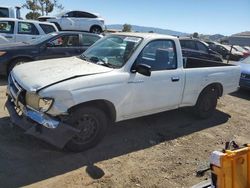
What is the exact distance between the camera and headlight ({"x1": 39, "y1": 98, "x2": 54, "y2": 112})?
435 centimetres

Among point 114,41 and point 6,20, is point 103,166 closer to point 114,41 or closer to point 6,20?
point 114,41

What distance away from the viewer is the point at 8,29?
12383mm

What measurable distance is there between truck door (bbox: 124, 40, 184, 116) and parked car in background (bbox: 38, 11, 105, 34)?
15.4 meters

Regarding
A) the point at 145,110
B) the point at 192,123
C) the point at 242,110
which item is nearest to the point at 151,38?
the point at 145,110

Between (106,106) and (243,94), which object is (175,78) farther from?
(243,94)

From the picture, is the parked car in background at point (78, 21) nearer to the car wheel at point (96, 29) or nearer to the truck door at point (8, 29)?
the car wheel at point (96, 29)

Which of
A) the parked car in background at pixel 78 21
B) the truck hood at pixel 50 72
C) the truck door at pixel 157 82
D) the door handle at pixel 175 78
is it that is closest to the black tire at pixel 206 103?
the truck door at pixel 157 82

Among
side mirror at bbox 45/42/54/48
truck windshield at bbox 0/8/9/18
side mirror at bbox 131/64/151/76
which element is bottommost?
side mirror at bbox 45/42/54/48

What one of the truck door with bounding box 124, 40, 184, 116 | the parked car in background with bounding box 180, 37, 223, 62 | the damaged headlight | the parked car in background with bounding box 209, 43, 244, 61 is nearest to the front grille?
the damaged headlight

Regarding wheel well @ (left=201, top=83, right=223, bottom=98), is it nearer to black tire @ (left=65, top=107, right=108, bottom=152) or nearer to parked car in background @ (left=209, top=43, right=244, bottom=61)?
black tire @ (left=65, top=107, right=108, bottom=152)

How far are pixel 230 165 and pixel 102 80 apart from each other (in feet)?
7.99

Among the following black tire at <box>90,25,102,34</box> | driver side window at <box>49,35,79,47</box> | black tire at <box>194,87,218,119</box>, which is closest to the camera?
black tire at <box>194,87,218,119</box>

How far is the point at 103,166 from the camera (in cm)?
456

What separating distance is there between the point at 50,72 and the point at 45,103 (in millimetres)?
703
